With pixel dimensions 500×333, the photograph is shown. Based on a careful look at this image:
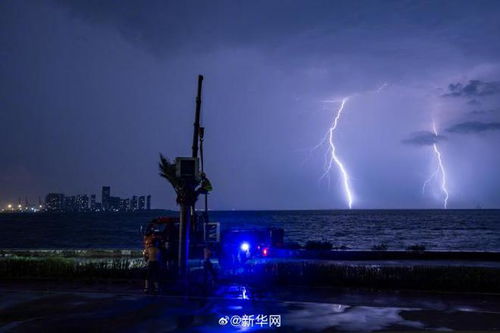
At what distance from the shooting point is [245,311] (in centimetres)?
1212

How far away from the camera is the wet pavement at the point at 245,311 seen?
422 inches

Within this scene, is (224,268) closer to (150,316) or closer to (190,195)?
(190,195)

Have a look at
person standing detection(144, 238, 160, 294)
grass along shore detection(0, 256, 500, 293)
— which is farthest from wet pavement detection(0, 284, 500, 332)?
person standing detection(144, 238, 160, 294)

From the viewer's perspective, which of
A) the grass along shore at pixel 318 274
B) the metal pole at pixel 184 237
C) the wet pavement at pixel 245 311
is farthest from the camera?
the metal pole at pixel 184 237

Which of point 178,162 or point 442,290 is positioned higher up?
point 178,162

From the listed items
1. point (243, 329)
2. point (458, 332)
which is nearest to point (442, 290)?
point (458, 332)

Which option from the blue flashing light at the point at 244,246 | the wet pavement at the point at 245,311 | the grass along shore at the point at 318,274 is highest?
the blue flashing light at the point at 244,246

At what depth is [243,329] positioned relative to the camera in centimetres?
1049

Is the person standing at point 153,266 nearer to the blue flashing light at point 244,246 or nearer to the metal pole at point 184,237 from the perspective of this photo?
the metal pole at point 184,237

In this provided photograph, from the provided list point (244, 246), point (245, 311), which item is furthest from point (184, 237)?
point (244, 246)

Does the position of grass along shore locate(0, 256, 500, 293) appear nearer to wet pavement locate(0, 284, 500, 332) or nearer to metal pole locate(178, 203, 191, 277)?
wet pavement locate(0, 284, 500, 332)

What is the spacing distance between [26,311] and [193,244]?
462 inches

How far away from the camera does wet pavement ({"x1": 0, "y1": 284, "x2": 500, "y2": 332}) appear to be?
10727mm

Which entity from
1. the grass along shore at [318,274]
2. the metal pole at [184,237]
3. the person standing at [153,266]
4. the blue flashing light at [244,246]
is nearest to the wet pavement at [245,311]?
the grass along shore at [318,274]
